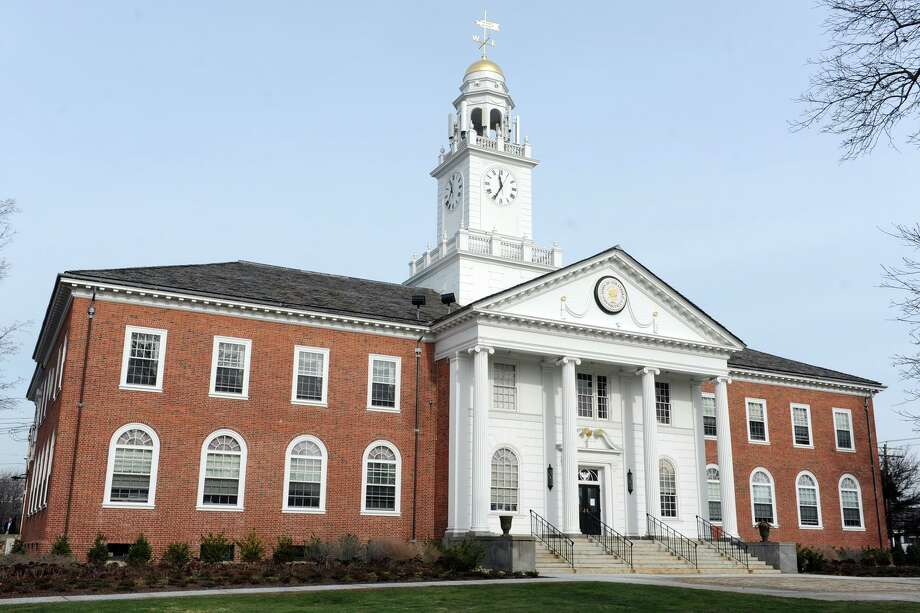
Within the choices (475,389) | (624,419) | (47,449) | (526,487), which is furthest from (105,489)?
(624,419)

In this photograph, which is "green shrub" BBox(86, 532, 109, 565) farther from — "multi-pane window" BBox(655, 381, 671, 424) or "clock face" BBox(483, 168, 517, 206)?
"clock face" BBox(483, 168, 517, 206)

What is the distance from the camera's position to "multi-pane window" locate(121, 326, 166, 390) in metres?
29.0

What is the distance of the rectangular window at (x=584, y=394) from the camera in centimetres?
3556

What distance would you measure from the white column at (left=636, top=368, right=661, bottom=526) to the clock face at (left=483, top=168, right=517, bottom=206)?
44.7ft

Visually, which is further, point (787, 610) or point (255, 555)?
point (255, 555)

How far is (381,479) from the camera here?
32188 mm

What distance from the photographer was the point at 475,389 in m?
31.7

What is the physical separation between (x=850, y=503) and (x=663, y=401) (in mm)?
12861

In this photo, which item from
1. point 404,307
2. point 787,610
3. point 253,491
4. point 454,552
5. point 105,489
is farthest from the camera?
point 404,307

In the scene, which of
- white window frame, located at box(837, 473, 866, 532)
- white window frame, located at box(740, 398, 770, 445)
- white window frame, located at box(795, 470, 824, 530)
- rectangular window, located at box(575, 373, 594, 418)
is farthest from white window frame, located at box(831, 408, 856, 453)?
rectangular window, located at box(575, 373, 594, 418)

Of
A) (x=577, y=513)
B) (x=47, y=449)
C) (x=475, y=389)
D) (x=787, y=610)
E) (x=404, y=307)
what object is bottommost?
(x=787, y=610)

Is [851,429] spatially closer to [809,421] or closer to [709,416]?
[809,421]

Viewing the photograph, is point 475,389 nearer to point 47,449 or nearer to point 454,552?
point 454,552

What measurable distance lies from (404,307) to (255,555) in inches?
473
